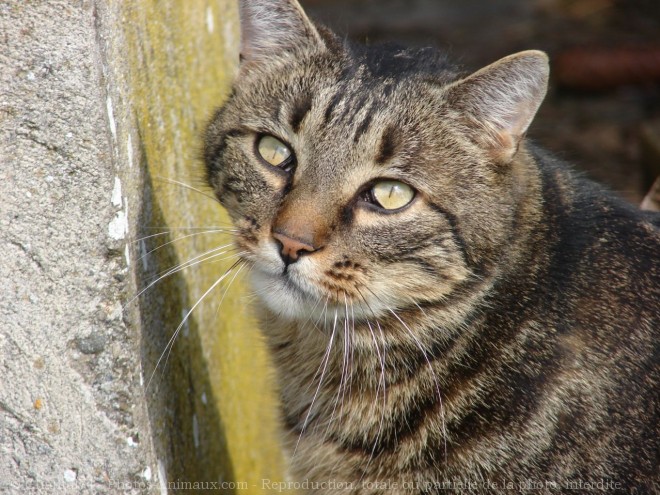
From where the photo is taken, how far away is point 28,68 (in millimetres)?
2189

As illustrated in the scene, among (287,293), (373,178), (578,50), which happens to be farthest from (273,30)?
(578,50)

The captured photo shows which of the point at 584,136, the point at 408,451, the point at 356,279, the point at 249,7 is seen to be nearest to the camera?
the point at 356,279

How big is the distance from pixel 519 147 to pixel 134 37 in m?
1.20

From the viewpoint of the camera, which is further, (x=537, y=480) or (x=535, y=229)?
(x=535, y=229)

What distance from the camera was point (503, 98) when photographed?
257 cm

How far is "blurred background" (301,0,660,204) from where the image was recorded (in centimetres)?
649

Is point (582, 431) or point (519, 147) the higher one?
point (519, 147)

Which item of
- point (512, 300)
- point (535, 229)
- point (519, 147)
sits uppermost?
point (519, 147)

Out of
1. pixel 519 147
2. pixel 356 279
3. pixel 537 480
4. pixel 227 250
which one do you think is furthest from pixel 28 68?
pixel 537 480

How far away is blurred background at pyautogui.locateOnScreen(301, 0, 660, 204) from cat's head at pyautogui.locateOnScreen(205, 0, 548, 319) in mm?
2942

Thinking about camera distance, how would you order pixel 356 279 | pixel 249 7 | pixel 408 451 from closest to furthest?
pixel 356 279 < pixel 408 451 < pixel 249 7

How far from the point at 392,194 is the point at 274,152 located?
389 millimetres

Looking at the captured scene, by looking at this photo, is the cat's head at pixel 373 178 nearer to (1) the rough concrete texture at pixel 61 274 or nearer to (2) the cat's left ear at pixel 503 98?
(2) the cat's left ear at pixel 503 98

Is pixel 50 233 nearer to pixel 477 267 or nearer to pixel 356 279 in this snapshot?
pixel 356 279
